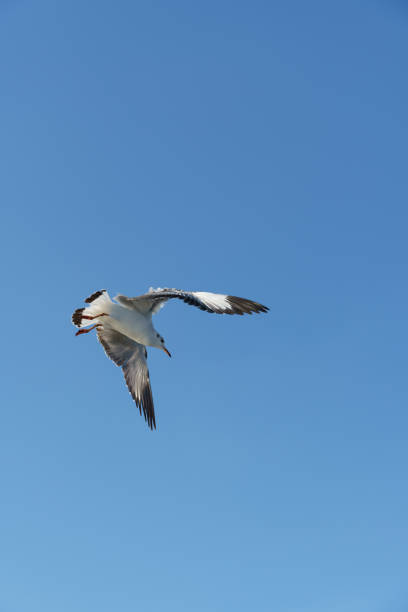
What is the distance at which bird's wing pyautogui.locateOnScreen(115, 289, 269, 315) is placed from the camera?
35.3 feet

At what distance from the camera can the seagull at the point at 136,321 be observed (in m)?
11.9

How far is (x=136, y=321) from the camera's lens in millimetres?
13047

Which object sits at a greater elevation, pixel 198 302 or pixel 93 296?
pixel 93 296

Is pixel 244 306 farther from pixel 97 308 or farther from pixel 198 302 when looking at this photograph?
pixel 97 308

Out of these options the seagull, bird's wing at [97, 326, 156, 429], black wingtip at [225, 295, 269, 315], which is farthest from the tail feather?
black wingtip at [225, 295, 269, 315]

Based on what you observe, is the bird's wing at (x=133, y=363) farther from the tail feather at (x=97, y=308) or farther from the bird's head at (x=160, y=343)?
the tail feather at (x=97, y=308)

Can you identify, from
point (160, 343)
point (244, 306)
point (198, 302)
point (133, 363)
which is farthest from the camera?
point (133, 363)

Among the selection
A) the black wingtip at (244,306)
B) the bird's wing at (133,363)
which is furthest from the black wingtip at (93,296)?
the black wingtip at (244,306)

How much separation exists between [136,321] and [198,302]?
2.85 m

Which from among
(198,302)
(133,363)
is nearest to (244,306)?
(198,302)

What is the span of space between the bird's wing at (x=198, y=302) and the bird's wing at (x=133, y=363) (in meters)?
1.46

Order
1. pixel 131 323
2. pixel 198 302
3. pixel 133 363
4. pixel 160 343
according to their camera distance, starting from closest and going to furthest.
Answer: pixel 198 302, pixel 131 323, pixel 160 343, pixel 133 363

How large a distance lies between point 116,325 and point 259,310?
10.8 ft

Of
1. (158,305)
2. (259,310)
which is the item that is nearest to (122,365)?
(158,305)
